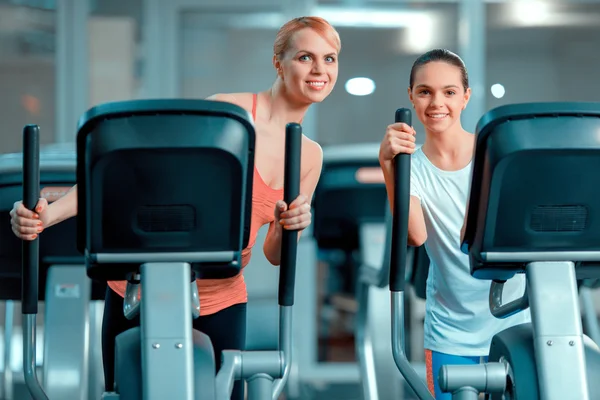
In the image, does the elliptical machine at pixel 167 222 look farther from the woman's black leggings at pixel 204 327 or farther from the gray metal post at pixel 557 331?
the gray metal post at pixel 557 331

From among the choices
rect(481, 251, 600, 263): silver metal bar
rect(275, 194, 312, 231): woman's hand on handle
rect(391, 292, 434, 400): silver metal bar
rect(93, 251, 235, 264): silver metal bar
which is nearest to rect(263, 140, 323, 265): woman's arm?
rect(275, 194, 312, 231): woman's hand on handle

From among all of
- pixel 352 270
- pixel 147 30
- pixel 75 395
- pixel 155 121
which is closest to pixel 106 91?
pixel 147 30

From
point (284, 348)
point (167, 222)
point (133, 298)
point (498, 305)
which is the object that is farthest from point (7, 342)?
point (498, 305)

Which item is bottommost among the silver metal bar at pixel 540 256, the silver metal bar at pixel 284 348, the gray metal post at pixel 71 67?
the silver metal bar at pixel 284 348

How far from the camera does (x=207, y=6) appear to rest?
15.9 ft

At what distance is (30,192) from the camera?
5.82 ft

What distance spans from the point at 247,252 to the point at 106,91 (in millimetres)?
3070

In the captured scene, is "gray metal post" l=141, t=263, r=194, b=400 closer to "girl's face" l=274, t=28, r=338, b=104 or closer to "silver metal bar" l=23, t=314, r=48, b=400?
"silver metal bar" l=23, t=314, r=48, b=400

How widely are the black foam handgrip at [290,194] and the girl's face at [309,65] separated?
253 mm

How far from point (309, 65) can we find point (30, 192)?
0.61 metres

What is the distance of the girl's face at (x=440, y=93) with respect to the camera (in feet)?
6.39

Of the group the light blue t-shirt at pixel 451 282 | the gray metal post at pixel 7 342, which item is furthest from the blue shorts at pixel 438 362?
the gray metal post at pixel 7 342

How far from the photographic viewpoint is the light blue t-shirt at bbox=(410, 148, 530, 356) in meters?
2.02

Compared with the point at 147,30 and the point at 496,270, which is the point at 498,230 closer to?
the point at 496,270
